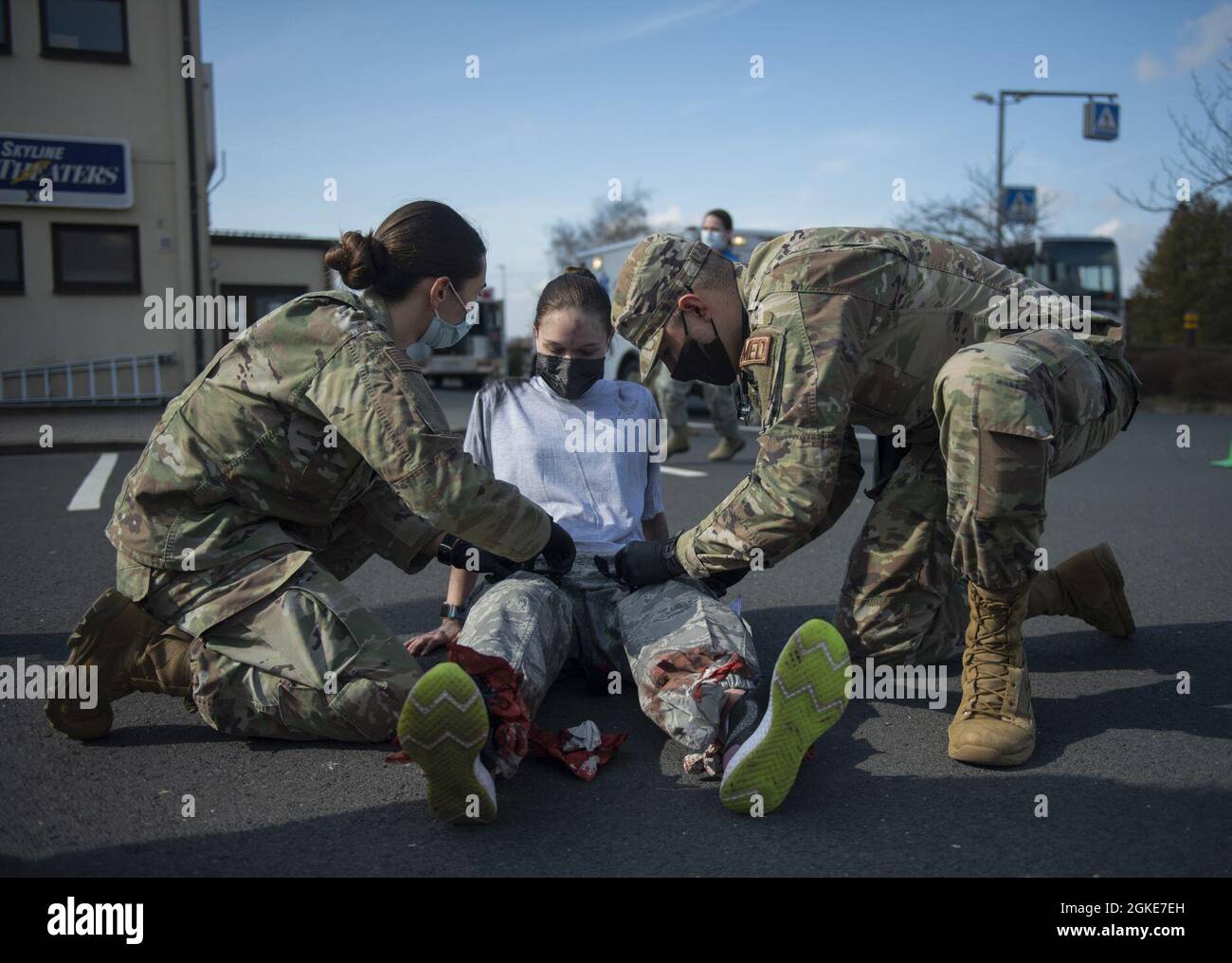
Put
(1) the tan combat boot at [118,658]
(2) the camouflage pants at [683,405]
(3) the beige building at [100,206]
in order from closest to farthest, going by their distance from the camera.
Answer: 1. (1) the tan combat boot at [118,658]
2. (2) the camouflage pants at [683,405]
3. (3) the beige building at [100,206]

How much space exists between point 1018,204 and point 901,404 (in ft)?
72.9

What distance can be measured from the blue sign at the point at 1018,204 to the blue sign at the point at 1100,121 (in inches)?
127

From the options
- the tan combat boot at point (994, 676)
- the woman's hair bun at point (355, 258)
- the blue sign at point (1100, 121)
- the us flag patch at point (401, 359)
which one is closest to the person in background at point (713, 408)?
the tan combat boot at point (994, 676)

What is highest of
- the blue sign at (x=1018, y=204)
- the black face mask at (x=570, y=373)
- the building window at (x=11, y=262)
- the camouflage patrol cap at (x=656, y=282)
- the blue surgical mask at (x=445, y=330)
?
the blue sign at (x=1018, y=204)

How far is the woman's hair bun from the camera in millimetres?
2900

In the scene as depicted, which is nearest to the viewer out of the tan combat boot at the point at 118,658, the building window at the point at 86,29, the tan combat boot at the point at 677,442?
the tan combat boot at the point at 118,658

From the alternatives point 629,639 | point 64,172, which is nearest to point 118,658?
point 629,639

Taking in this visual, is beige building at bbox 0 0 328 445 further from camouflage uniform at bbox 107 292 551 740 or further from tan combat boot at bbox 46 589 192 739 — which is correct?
camouflage uniform at bbox 107 292 551 740

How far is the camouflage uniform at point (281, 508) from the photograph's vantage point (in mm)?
2699

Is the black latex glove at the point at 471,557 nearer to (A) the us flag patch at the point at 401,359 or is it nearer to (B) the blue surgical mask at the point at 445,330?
(B) the blue surgical mask at the point at 445,330

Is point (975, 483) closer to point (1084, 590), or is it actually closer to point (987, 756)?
point (987, 756)

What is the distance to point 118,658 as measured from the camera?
2998 mm
